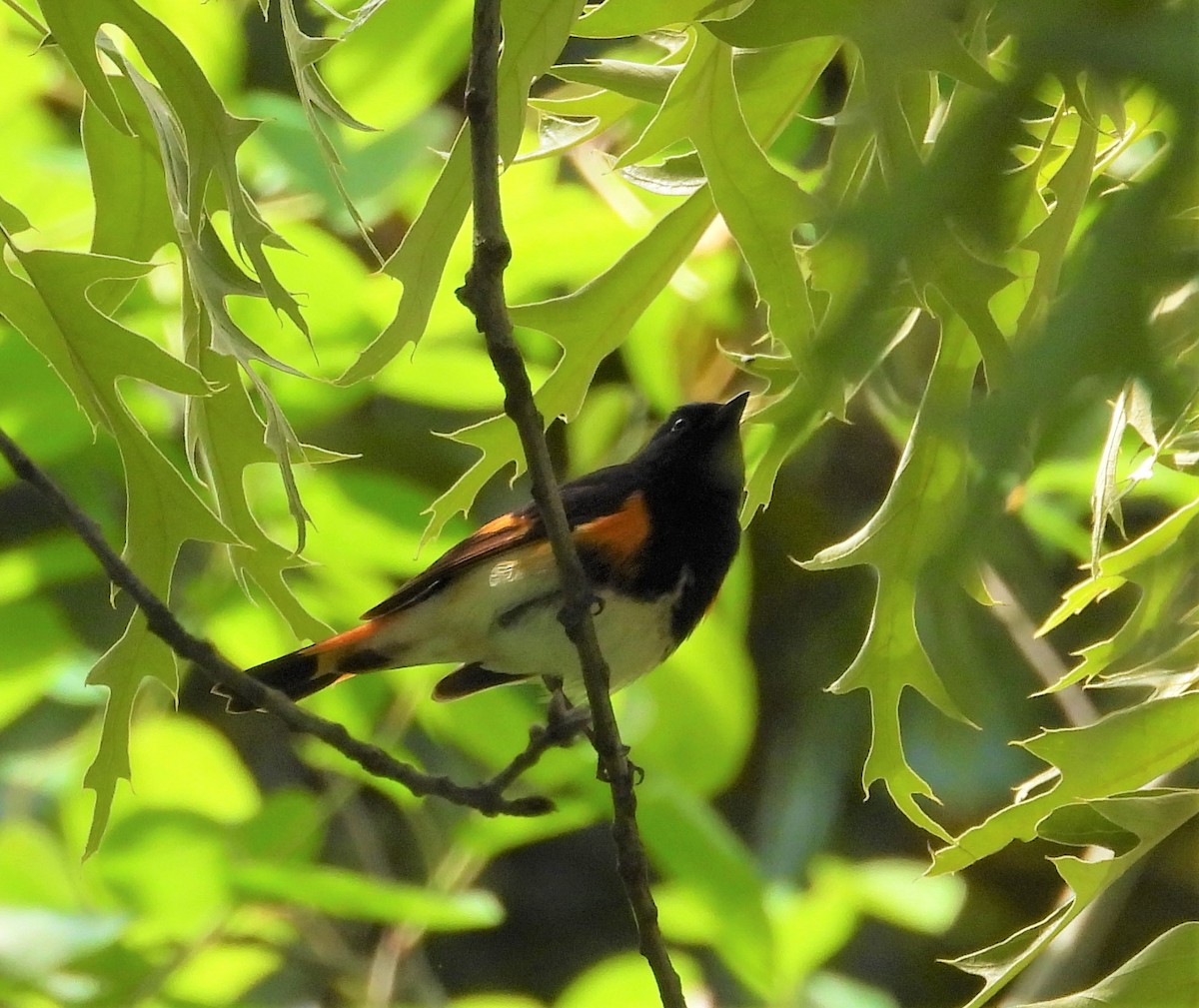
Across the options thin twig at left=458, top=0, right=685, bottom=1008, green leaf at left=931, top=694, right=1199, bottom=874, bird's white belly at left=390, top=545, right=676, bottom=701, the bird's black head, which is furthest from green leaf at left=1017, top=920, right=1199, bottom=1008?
the bird's black head

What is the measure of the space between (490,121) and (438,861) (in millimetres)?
1809

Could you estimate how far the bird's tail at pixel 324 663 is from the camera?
2.43m

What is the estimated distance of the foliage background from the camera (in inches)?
23.1

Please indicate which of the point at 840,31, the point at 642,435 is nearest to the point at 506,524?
the point at 642,435

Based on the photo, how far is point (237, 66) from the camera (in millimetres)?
2578

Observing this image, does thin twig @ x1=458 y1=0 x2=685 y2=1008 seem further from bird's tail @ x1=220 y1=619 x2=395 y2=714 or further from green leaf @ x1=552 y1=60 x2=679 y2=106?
bird's tail @ x1=220 y1=619 x2=395 y2=714

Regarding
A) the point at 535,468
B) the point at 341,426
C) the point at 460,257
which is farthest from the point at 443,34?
the point at 341,426

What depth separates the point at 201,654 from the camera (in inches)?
61.9

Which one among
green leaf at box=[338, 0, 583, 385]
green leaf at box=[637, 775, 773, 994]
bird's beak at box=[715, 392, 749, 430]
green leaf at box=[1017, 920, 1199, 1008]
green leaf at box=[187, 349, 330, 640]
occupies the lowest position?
green leaf at box=[637, 775, 773, 994]

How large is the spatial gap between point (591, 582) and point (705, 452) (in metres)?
0.36

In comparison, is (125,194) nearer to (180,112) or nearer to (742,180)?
(180,112)

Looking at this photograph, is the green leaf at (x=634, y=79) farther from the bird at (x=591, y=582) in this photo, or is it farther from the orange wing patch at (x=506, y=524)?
the orange wing patch at (x=506, y=524)

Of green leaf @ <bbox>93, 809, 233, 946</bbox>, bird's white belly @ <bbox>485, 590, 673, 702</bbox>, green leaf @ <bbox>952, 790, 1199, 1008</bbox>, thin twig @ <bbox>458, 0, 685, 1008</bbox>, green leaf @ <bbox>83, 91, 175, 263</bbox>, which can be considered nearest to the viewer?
thin twig @ <bbox>458, 0, 685, 1008</bbox>

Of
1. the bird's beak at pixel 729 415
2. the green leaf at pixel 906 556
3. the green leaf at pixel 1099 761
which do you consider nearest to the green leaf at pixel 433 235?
the green leaf at pixel 906 556
